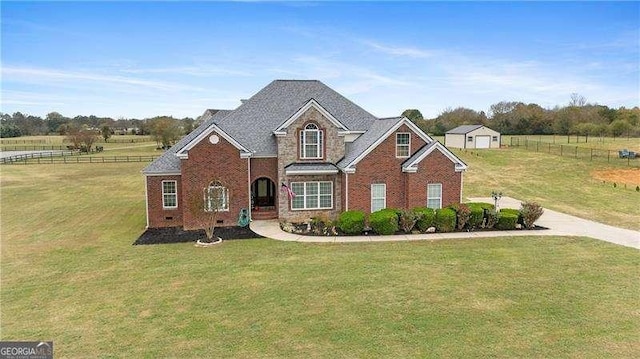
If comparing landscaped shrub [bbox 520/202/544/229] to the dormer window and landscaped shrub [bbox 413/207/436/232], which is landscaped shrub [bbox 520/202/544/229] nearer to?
landscaped shrub [bbox 413/207/436/232]

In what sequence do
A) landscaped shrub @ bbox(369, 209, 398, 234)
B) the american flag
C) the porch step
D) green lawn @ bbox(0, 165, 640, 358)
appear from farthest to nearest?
the porch step
the american flag
landscaped shrub @ bbox(369, 209, 398, 234)
green lawn @ bbox(0, 165, 640, 358)

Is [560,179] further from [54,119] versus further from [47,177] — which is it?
[54,119]

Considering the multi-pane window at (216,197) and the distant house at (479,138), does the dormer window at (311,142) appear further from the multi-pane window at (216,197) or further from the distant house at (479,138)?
the distant house at (479,138)

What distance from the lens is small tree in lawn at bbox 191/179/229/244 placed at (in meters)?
21.6

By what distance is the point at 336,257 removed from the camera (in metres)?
18.3

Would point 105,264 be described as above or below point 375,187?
below

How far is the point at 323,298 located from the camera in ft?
45.8

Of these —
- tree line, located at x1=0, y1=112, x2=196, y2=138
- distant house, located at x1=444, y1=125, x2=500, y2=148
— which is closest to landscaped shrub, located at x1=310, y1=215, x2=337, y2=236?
distant house, located at x1=444, y1=125, x2=500, y2=148

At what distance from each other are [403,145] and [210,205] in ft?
36.6

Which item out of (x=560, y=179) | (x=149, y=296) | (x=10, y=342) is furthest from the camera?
(x=560, y=179)

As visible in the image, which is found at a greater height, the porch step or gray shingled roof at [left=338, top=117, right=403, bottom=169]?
gray shingled roof at [left=338, top=117, right=403, bottom=169]

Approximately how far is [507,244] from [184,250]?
1463cm

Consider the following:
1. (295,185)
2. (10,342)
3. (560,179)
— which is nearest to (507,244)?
(295,185)

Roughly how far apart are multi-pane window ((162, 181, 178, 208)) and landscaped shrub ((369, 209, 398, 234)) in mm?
11104
